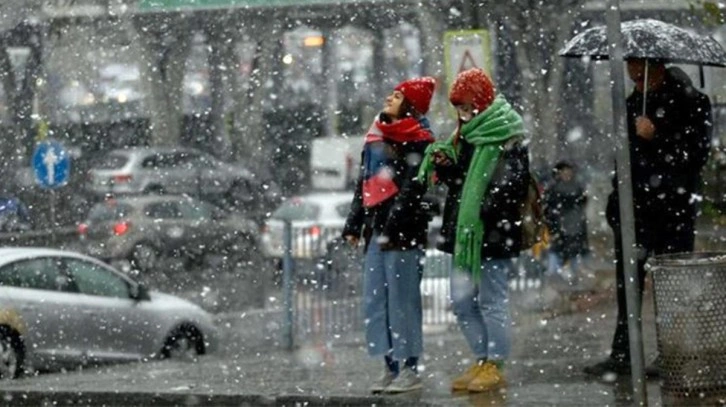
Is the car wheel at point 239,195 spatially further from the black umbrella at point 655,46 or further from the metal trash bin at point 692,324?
the metal trash bin at point 692,324

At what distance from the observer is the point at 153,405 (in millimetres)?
12008

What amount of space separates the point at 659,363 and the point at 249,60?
128 feet

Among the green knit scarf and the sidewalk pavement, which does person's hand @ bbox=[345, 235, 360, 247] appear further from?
the sidewalk pavement

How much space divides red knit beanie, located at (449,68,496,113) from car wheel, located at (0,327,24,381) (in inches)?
231

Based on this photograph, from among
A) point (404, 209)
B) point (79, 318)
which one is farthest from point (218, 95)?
point (404, 209)

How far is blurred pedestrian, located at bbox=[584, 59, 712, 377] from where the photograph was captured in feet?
37.8

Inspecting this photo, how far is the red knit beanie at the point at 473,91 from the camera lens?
11156 millimetres

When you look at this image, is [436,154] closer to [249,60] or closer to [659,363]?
[659,363]

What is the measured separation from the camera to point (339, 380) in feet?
41.7

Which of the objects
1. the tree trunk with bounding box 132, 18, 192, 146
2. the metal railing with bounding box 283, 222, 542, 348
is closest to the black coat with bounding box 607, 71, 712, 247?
the metal railing with bounding box 283, 222, 542, 348

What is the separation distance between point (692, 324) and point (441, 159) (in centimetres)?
186

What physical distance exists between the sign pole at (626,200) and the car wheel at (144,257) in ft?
69.6

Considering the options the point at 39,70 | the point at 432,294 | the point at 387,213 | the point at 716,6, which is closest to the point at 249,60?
the point at 39,70

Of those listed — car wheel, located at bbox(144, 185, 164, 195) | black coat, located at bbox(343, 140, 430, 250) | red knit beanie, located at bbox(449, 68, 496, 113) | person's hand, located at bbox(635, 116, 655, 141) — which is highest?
red knit beanie, located at bbox(449, 68, 496, 113)
